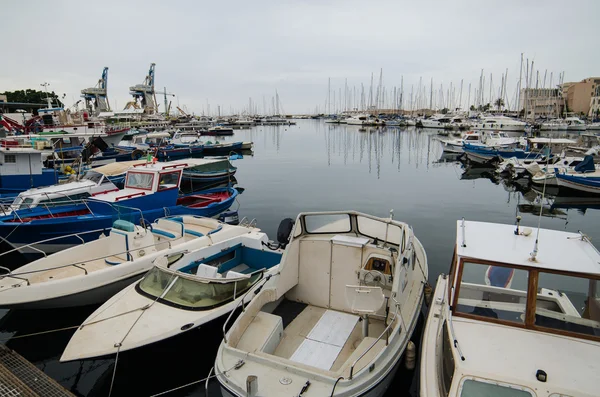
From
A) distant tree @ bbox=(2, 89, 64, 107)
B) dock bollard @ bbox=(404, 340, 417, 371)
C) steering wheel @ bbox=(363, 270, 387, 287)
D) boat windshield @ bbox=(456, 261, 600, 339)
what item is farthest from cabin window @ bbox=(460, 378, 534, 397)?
distant tree @ bbox=(2, 89, 64, 107)

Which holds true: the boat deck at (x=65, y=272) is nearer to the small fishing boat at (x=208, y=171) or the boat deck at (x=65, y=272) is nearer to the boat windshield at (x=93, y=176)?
the boat windshield at (x=93, y=176)

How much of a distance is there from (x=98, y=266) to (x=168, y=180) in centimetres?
656

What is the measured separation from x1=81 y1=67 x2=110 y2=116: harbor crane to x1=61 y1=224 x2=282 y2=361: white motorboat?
292 feet

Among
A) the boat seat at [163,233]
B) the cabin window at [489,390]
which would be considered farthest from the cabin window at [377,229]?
the boat seat at [163,233]

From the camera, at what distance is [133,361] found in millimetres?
6566

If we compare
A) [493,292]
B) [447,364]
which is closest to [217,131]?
[493,292]

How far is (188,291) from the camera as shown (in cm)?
713

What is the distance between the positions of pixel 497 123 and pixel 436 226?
5327 centimetres

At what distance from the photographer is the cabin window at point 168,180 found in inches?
584

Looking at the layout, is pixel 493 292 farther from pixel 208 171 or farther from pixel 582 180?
pixel 582 180

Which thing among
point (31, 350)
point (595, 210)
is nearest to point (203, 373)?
point (31, 350)

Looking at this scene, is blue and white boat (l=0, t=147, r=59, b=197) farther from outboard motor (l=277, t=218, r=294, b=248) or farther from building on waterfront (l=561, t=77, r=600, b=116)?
building on waterfront (l=561, t=77, r=600, b=116)

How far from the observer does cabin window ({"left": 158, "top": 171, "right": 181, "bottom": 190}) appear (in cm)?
1484

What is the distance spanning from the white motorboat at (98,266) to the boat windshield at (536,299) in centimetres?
639
